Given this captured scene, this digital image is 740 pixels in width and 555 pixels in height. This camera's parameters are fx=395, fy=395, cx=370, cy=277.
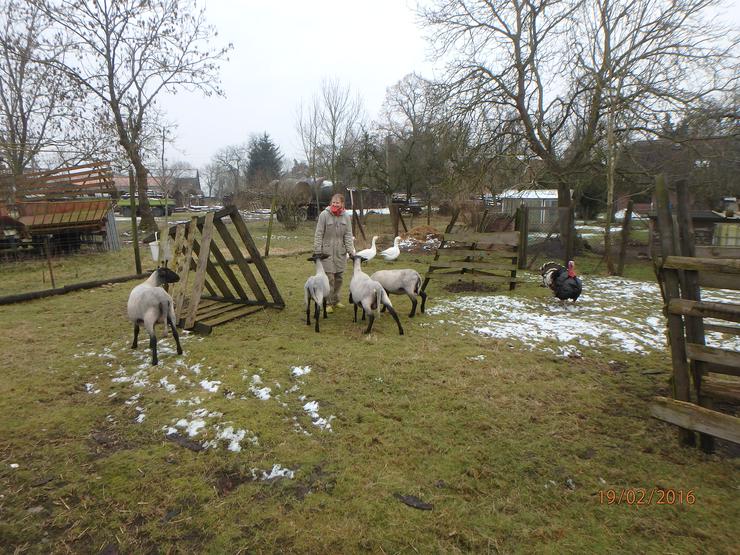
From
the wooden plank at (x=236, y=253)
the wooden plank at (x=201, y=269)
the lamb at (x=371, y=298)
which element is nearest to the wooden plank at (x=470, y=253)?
the lamb at (x=371, y=298)

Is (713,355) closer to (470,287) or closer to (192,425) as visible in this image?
(192,425)

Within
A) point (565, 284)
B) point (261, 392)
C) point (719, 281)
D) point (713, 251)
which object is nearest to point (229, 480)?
point (261, 392)

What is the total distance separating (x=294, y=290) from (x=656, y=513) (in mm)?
7258

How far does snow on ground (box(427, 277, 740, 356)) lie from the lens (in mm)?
5465

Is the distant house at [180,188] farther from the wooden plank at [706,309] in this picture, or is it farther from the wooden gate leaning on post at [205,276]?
the wooden plank at [706,309]

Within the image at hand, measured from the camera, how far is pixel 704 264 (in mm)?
2830

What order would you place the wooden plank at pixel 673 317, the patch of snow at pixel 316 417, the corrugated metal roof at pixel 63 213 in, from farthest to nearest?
the corrugated metal roof at pixel 63 213 < the patch of snow at pixel 316 417 < the wooden plank at pixel 673 317

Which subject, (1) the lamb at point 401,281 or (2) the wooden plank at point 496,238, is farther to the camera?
(2) the wooden plank at point 496,238

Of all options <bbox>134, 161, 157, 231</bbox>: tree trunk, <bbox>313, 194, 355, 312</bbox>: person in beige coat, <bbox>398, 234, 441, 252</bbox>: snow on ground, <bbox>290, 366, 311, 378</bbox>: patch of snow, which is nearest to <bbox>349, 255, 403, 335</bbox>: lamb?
<bbox>313, 194, 355, 312</bbox>: person in beige coat

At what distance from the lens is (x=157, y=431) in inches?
134

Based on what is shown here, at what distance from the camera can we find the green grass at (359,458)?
2.36 metres

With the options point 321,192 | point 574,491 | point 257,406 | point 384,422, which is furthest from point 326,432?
point 321,192

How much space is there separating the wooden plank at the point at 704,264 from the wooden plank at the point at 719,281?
18.5 inches
